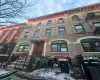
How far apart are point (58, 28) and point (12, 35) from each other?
980cm

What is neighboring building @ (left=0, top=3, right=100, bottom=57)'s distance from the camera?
9.93 metres

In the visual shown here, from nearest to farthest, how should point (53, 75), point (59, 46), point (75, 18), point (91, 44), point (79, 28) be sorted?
point (53, 75) → point (91, 44) → point (59, 46) → point (79, 28) → point (75, 18)

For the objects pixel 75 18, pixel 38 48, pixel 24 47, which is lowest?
pixel 38 48

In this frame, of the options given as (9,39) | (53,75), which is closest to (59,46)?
(53,75)

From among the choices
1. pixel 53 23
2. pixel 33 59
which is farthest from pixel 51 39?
pixel 33 59

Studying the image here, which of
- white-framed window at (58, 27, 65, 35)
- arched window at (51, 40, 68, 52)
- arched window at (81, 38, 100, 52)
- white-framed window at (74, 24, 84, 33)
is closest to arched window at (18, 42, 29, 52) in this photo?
arched window at (51, 40, 68, 52)

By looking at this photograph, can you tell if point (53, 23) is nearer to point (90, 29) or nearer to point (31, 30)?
point (31, 30)

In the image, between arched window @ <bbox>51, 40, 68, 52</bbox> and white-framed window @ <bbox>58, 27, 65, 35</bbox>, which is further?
white-framed window @ <bbox>58, 27, 65, 35</bbox>

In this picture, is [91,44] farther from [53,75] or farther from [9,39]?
[9,39]

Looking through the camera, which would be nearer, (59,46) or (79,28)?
(59,46)

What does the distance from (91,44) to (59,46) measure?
418 centimetres

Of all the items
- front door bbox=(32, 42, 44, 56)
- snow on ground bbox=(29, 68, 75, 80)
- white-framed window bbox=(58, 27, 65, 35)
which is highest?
white-framed window bbox=(58, 27, 65, 35)

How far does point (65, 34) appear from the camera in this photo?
11703mm

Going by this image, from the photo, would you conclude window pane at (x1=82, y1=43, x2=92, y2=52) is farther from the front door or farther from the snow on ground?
the front door
